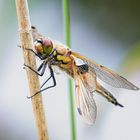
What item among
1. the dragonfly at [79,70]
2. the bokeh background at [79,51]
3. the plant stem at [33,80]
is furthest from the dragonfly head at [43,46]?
the bokeh background at [79,51]

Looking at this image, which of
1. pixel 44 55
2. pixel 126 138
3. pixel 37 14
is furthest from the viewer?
pixel 37 14

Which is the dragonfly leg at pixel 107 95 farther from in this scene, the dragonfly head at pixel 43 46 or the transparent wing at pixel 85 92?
the dragonfly head at pixel 43 46

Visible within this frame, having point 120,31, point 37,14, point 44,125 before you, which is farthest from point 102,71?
point 120,31

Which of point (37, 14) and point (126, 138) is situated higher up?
point (37, 14)

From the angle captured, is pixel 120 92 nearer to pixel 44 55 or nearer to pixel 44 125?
pixel 44 55

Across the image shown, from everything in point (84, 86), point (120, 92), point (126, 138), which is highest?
point (84, 86)

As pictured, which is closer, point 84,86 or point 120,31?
point 84,86
